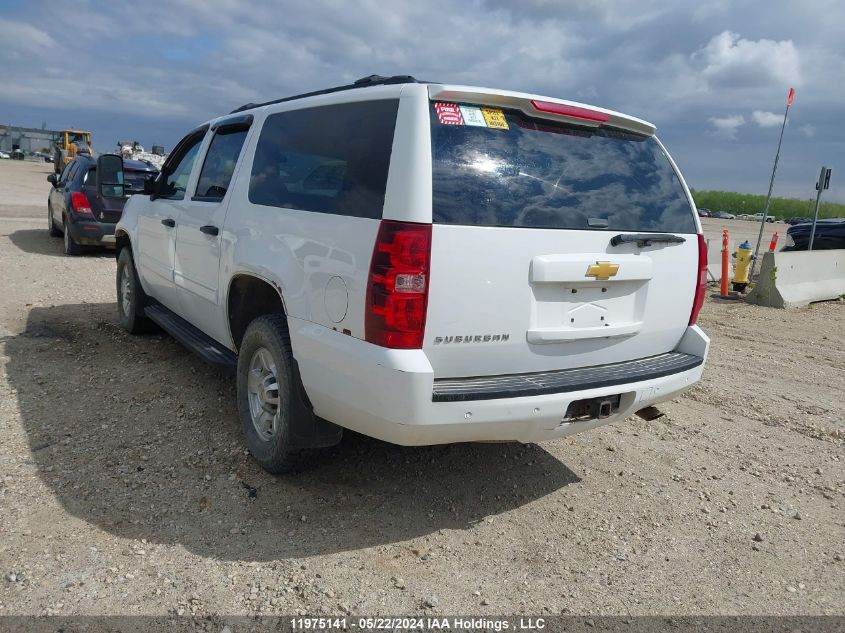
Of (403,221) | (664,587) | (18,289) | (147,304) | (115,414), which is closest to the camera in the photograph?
(403,221)

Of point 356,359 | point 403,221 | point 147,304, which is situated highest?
point 403,221

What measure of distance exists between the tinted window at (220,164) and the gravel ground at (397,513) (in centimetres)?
152

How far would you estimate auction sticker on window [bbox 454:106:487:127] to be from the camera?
2.97 m

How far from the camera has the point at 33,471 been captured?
143 inches

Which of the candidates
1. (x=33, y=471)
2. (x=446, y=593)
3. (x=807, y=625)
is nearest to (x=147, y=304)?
(x=33, y=471)

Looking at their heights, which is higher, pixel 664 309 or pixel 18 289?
pixel 664 309

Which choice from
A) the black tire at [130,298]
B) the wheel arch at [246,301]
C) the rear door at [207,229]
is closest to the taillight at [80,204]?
the black tire at [130,298]

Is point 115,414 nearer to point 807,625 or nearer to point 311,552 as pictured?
point 311,552

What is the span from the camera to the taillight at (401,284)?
2725 mm

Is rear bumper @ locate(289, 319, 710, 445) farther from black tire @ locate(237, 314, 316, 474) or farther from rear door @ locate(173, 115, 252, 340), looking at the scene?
rear door @ locate(173, 115, 252, 340)

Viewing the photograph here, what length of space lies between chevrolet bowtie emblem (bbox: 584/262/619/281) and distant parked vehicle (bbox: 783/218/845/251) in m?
13.3

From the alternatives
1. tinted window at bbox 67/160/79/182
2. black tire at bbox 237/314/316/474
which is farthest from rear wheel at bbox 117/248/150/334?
tinted window at bbox 67/160/79/182

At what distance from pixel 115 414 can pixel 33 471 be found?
0.85m

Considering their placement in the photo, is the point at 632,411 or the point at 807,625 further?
the point at 632,411
